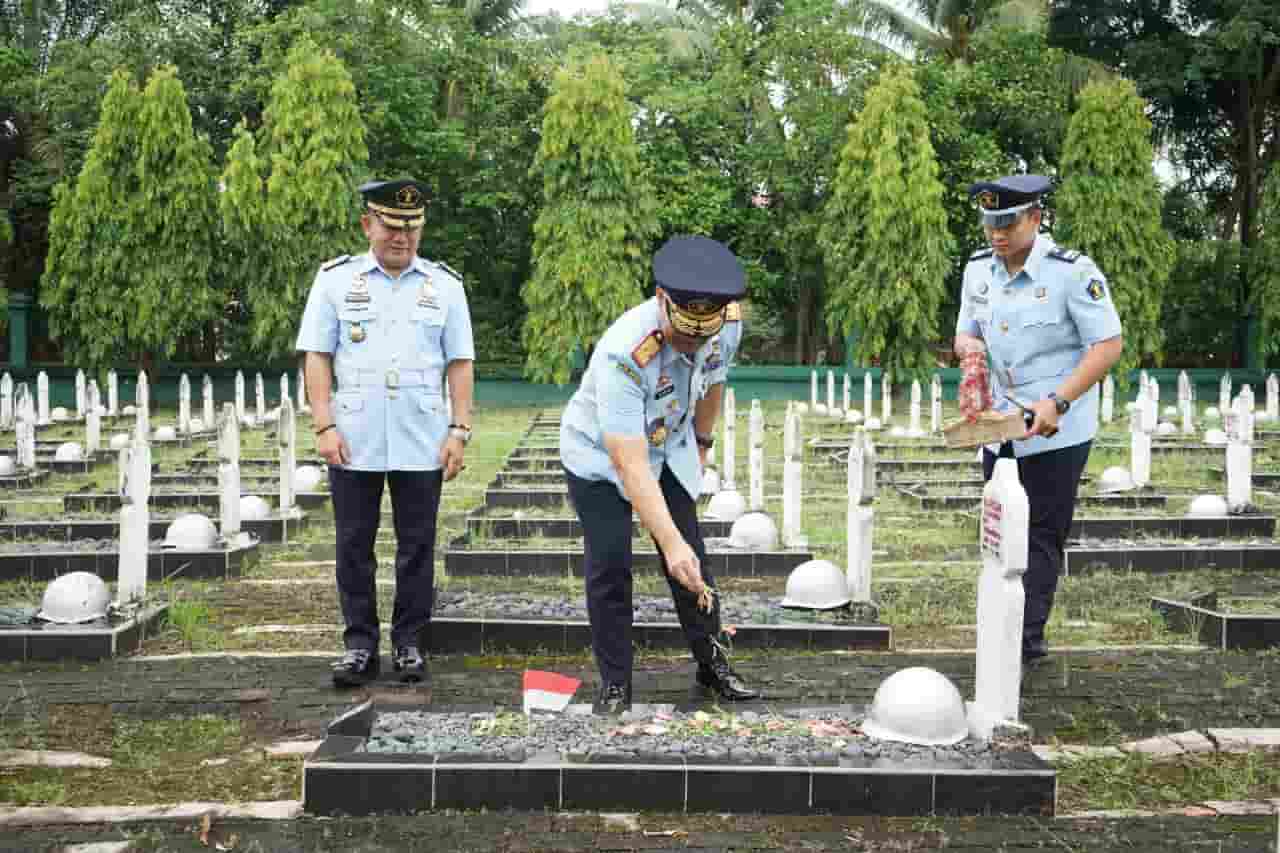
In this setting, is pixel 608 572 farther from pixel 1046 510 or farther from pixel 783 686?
pixel 1046 510

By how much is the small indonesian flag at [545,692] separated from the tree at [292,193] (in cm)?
2830

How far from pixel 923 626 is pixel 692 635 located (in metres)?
2.51

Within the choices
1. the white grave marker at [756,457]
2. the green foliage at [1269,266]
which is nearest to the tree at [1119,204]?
the green foliage at [1269,266]

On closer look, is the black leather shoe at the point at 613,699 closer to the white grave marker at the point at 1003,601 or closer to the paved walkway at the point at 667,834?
the paved walkway at the point at 667,834

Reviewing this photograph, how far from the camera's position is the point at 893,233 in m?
32.1

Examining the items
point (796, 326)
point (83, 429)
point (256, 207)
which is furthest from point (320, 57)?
point (796, 326)

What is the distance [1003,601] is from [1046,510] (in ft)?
5.23

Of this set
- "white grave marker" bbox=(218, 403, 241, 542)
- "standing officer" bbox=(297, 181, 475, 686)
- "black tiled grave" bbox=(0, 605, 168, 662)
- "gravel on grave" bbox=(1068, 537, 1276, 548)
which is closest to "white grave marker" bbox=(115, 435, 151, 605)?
"black tiled grave" bbox=(0, 605, 168, 662)

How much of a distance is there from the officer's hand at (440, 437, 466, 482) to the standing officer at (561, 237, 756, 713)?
1036 mm

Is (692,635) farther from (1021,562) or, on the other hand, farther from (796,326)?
(796,326)

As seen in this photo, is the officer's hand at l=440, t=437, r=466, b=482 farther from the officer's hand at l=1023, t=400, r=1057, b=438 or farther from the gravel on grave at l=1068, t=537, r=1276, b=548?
the gravel on grave at l=1068, t=537, r=1276, b=548

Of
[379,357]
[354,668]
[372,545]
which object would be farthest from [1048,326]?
[354,668]

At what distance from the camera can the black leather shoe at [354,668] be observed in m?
6.21

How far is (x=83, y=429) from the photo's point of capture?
979 inches
